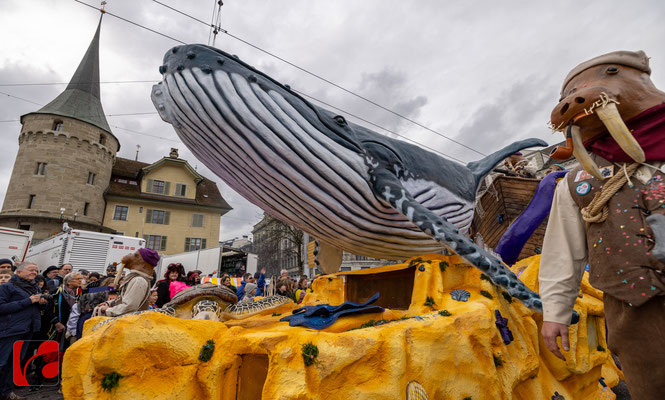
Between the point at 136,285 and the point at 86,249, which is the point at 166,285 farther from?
the point at 86,249

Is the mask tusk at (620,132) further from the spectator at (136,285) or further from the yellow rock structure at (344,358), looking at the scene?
the spectator at (136,285)

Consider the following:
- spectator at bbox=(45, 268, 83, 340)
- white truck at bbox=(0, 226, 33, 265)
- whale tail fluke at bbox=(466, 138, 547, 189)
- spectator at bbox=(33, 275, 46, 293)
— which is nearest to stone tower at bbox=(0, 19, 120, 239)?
white truck at bbox=(0, 226, 33, 265)

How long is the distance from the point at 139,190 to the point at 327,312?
90.4ft

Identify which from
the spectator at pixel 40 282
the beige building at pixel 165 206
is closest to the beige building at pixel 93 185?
the beige building at pixel 165 206

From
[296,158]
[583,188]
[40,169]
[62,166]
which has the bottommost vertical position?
[583,188]

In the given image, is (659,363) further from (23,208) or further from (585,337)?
(23,208)

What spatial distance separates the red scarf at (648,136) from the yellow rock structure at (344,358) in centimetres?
165

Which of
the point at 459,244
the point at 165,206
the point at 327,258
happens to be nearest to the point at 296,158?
the point at 459,244

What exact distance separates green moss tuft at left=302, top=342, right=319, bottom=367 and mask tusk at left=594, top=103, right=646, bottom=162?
6.31 ft

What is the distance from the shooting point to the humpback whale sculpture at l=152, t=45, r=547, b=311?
2557 mm

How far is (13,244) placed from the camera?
41.0ft

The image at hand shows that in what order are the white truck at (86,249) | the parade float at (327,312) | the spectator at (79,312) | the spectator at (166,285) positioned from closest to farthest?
the parade float at (327,312), the spectator at (79,312), the spectator at (166,285), the white truck at (86,249)

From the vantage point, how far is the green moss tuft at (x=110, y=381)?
6.90 ft

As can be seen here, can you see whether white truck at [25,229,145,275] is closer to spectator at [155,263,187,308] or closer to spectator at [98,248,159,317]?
spectator at [155,263,187,308]
